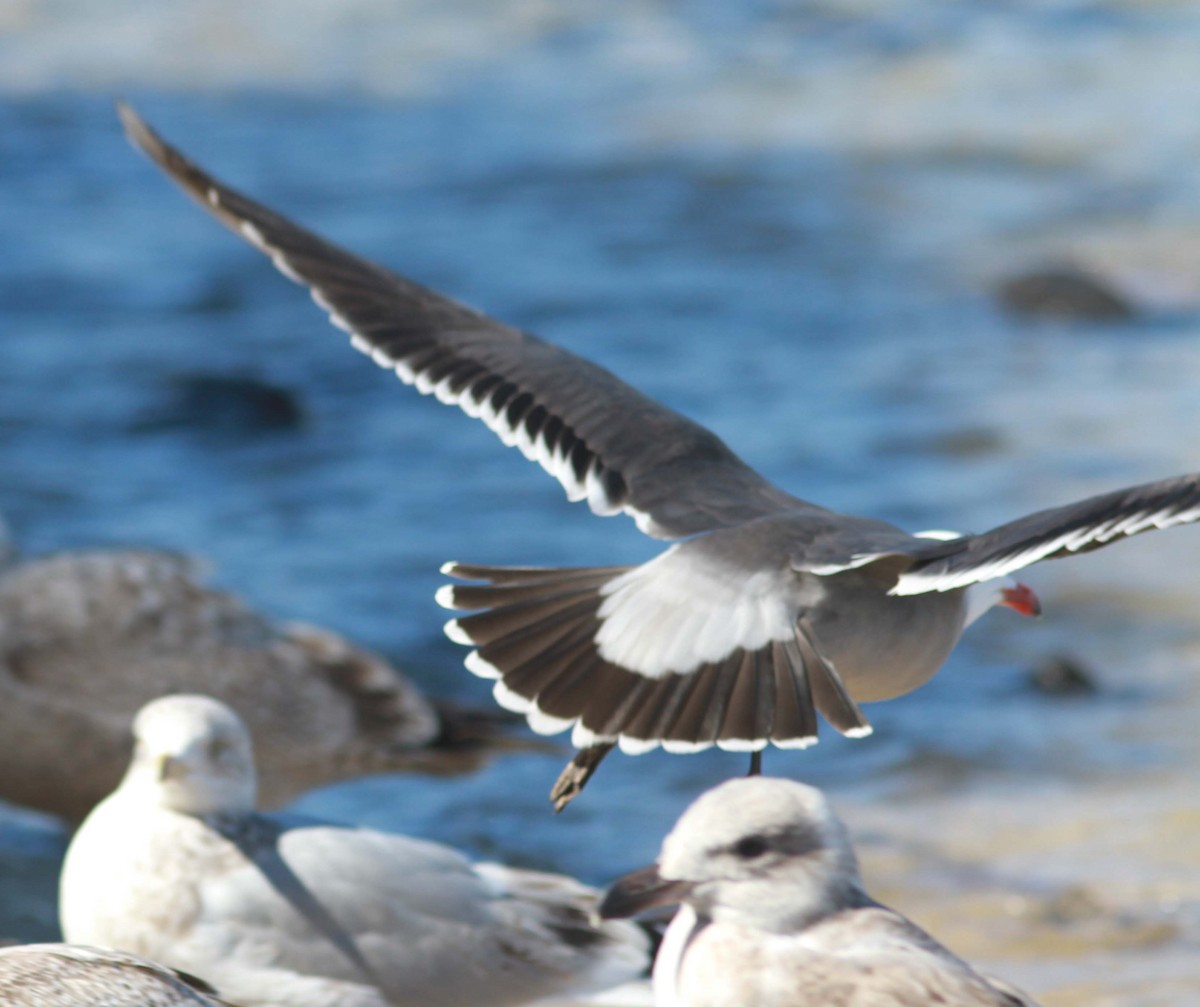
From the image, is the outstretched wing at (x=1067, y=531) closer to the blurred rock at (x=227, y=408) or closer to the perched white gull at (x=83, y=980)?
the perched white gull at (x=83, y=980)

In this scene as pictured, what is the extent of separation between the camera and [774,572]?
4.41 m

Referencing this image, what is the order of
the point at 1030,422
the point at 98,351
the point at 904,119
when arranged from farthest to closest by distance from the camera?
the point at 904,119, the point at 98,351, the point at 1030,422

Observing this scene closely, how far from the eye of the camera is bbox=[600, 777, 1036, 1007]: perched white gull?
332 cm

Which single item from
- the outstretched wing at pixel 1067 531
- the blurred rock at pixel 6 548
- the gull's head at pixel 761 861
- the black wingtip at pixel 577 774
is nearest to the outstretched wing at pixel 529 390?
the black wingtip at pixel 577 774

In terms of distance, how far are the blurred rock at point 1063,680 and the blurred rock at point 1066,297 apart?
4.60 m

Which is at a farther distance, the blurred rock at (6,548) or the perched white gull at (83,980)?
the blurred rock at (6,548)

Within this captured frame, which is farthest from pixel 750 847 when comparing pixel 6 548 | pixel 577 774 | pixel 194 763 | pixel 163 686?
pixel 6 548

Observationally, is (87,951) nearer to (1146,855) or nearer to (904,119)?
(1146,855)

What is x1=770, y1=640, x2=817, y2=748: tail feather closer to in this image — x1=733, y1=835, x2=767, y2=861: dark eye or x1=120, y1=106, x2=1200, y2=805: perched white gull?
x1=120, y1=106, x2=1200, y2=805: perched white gull

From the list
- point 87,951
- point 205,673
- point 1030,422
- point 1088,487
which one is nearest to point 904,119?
point 1030,422

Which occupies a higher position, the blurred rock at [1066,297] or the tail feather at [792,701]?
the blurred rock at [1066,297]

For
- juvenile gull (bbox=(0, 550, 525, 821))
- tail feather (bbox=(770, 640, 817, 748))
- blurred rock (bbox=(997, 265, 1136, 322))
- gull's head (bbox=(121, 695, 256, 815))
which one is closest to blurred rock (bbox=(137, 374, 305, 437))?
juvenile gull (bbox=(0, 550, 525, 821))

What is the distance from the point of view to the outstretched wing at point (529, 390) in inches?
194

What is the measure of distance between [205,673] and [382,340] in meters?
1.76
